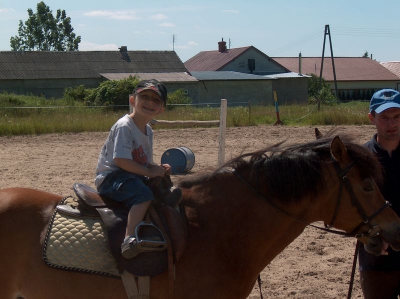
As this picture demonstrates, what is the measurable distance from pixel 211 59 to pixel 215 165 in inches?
2102

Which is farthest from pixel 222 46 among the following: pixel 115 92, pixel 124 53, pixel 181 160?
pixel 181 160

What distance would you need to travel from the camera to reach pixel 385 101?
12.3ft

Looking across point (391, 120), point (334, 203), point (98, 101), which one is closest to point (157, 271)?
point (334, 203)

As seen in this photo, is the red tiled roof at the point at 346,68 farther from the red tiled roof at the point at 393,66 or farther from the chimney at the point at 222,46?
the chimney at the point at 222,46

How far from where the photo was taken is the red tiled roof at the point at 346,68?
57719mm

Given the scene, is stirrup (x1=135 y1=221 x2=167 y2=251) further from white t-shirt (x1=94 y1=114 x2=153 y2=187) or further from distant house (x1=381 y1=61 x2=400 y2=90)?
distant house (x1=381 y1=61 x2=400 y2=90)

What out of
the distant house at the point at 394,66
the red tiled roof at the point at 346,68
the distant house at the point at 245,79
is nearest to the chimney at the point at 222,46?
the distant house at the point at 245,79

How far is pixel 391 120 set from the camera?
3744mm

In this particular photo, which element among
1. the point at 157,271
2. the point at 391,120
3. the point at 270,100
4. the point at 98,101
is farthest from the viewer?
the point at 270,100

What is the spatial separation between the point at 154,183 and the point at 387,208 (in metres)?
1.41

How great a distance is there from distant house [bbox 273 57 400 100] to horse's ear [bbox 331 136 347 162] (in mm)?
52000

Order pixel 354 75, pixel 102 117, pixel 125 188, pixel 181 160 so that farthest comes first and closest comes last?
pixel 354 75
pixel 102 117
pixel 181 160
pixel 125 188

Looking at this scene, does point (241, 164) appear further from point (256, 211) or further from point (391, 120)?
point (391, 120)

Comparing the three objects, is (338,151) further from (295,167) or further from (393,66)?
(393,66)
